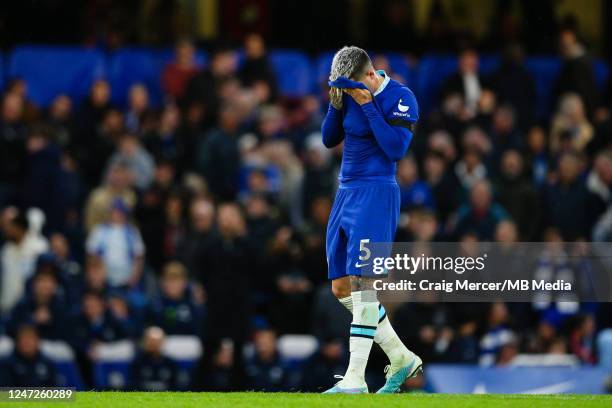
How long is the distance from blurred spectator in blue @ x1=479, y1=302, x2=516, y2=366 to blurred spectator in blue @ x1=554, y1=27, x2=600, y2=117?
441 centimetres

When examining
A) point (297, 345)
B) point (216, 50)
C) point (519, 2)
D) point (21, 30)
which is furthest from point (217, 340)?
point (519, 2)

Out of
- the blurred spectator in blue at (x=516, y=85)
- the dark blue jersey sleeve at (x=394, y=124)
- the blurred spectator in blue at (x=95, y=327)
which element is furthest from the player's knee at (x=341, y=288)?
the blurred spectator in blue at (x=516, y=85)

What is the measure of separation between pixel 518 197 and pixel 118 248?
4.52 m

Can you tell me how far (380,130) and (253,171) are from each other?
7.30 m

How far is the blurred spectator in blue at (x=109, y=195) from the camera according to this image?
17078 mm

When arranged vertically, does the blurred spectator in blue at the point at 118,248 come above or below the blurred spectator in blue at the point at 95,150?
below

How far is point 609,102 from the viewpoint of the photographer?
1994 centimetres

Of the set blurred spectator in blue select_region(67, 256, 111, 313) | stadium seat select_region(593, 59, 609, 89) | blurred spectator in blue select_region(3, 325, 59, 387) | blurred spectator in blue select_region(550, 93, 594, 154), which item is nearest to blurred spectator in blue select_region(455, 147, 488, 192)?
blurred spectator in blue select_region(550, 93, 594, 154)

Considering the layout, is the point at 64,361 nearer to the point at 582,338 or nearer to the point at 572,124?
the point at 582,338

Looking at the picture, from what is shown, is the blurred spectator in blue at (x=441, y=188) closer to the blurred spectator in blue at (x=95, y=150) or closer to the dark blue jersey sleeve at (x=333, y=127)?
the blurred spectator in blue at (x=95, y=150)

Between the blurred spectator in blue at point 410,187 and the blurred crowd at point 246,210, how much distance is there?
0.02 meters

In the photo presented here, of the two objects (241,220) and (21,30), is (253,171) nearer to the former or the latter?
(241,220)

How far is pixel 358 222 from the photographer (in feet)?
34.0

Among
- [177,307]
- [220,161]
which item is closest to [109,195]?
[220,161]
